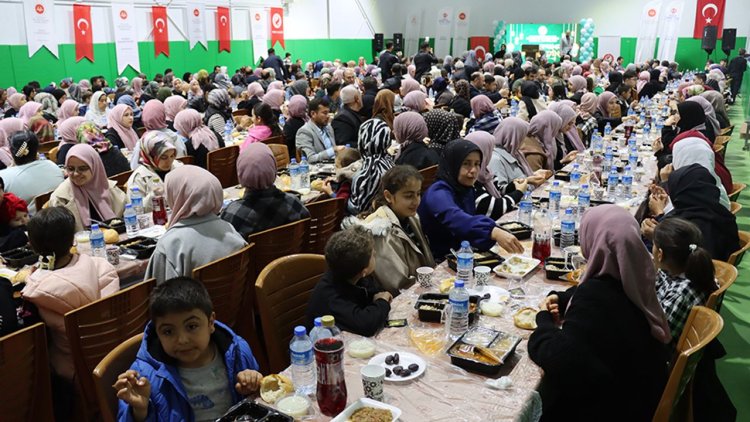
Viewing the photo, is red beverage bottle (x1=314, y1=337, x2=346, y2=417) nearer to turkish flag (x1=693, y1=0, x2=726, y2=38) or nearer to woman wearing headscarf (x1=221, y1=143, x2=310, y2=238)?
woman wearing headscarf (x1=221, y1=143, x2=310, y2=238)

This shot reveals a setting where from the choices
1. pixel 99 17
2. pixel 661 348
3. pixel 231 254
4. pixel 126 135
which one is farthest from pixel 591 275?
pixel 99 17

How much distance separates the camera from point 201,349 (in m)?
2.43

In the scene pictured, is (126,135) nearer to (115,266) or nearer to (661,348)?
(115,266)

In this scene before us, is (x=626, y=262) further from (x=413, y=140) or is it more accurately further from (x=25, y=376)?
(x=413, y=140)

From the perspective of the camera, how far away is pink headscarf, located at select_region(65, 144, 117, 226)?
4.84 m

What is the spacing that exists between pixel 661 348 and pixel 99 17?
16.7 metres

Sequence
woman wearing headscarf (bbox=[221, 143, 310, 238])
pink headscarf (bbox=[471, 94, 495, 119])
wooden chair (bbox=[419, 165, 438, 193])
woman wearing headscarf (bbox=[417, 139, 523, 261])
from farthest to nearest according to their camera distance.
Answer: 1. pink headscarf (bbox=[471, 94, 495, 119])
2. wooden chair (bbox=[419, 165, 438, 193])
3. woman wearing headscarf (bbox=[221, 143, 310, 238])
4. woman wearing headscarf (bbox=[417, 139, 523, 261])

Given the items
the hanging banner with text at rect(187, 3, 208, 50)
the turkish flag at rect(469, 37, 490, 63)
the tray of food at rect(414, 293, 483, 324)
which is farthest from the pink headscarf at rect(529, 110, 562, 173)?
the turkish flag at rect(469, 37, 490, 63)

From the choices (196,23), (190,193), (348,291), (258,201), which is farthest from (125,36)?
(348,291)

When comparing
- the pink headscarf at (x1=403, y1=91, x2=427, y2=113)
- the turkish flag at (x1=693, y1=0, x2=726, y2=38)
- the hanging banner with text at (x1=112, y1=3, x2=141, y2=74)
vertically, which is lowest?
the pink headscarf at (x1=403, y1=91, x2=427, y2=113)

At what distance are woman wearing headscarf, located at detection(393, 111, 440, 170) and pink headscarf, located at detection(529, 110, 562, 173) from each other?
1.23 m

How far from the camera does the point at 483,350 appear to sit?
8.68ft

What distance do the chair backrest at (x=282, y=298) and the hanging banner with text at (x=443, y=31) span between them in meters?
25.2

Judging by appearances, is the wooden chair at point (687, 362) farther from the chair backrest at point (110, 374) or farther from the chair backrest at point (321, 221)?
the chair backrest at point (321, 221)
